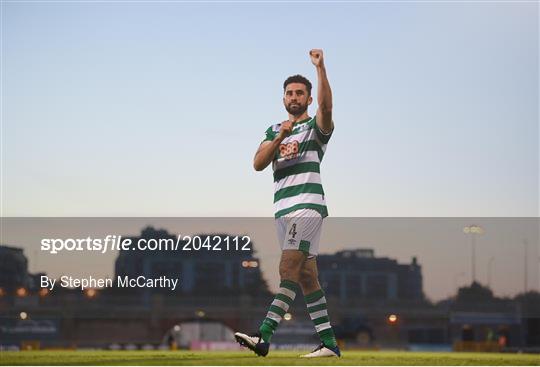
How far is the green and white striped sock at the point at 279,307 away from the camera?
13852 millimetres

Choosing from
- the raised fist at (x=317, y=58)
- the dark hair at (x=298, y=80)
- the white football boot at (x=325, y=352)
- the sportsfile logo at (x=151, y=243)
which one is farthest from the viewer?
the sportsfile logo at (x=151, y=243)

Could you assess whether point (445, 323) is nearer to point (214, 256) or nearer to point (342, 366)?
point (214, 256)

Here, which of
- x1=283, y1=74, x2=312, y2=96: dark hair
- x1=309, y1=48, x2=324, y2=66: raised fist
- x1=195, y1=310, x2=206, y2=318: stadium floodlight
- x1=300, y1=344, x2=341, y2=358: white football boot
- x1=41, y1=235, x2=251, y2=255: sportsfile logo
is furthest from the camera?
x1=195, y1=310, x2=206, y2=318: stadium floodlight

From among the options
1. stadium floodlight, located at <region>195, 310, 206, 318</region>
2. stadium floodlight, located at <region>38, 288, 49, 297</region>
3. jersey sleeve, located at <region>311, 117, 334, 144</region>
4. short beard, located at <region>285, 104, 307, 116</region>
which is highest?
short beard, located at <region>285, 104, 307, 116</region>

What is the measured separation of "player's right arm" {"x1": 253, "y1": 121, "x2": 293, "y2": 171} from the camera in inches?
557

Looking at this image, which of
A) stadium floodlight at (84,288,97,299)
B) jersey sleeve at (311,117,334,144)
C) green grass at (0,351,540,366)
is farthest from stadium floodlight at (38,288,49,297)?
jersey sleeve at (311,117,334,144)

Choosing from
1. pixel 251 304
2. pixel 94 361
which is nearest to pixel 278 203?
pixel 94 361

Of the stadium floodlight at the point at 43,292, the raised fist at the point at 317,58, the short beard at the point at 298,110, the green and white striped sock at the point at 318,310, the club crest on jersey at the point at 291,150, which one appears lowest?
the green and white striped sock at the point at 318,310

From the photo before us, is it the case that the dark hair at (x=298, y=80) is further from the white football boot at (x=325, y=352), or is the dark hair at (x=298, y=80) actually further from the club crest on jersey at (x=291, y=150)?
the white football boot at (x=325, y=352)

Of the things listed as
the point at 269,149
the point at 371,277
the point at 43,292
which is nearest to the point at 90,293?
the point at 43,292

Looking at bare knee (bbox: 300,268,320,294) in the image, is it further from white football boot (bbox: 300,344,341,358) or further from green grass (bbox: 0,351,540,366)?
green grass (bbox: 0,351,540,366)

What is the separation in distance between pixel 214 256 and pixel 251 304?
5.55 ft

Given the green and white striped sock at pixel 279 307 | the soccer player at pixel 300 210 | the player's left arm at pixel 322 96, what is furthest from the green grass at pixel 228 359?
the player's left arm at pixel 322 96

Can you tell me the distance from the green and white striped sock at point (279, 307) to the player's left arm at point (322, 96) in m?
1.96
